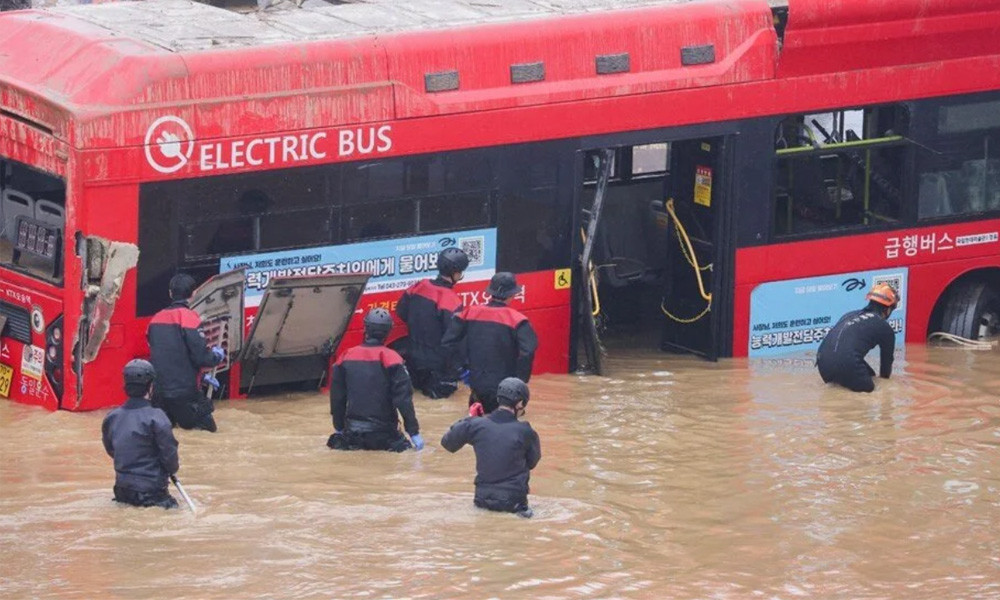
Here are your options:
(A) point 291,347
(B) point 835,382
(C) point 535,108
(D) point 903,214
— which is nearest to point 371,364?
(A) point 291,347

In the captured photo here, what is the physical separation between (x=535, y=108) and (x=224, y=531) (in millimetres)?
4859

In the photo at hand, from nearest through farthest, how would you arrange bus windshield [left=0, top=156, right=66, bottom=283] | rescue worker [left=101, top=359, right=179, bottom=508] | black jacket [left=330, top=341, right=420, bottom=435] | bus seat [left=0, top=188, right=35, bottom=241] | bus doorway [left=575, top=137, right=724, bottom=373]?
rescue worker [left=101, top=359, right=179, bottom=508] < black jacket [left=330, top=341, right=420, bottom=435] < bus windshield [left=0, top=156, right=66, bottom=283] < bus seat [left=0, top=188, right=35, bottom=241] < bus doorway [left=575, top=137, right=724, bottom=373]

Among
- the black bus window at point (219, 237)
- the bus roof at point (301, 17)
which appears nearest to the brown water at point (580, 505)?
the black bus window at point (219, 237)

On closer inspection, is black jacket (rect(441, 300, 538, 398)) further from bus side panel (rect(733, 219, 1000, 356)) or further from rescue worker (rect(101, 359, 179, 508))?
rescue worker (rect(101, 359, 179, 508))

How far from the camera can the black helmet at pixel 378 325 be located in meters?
14.5

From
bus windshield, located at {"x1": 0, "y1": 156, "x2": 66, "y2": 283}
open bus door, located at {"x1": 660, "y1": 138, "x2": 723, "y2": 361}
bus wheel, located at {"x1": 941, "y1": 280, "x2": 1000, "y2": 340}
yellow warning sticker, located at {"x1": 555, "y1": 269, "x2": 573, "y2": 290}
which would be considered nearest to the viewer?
bus windshield, located at {"x1": 0, "y1": 156, "x2": 66, "y2": 283}

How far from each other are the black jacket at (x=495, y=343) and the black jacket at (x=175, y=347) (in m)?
1.87

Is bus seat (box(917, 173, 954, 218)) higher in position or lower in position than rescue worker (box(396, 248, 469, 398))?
higher

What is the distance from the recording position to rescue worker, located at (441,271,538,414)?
51.1 ft

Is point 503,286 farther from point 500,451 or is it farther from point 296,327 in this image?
point 500,451

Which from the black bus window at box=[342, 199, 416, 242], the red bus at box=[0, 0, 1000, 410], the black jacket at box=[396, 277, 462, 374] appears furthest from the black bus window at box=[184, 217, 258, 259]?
the black jacket at box=[396, 277, 462, 374]

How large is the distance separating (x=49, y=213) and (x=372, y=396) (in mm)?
2632

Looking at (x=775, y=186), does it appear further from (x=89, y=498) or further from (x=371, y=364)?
(x=89, y=498)

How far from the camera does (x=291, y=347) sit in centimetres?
1587
